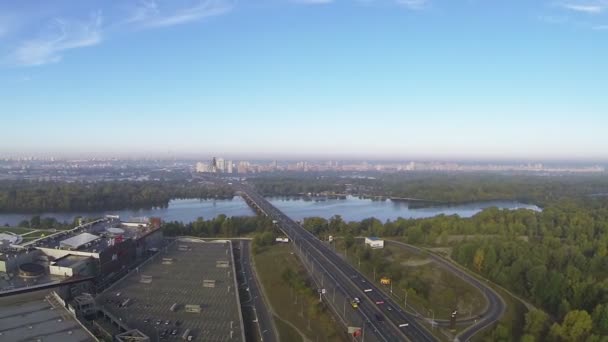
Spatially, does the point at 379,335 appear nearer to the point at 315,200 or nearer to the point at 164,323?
the point at 164,323

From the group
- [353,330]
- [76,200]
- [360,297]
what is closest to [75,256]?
[360,297]

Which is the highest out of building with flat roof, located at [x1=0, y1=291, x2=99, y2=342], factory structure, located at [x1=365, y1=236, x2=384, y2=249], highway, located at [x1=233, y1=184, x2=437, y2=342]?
building with flat roof, located at [x1=0, y1=291, x2=99, y2=342]

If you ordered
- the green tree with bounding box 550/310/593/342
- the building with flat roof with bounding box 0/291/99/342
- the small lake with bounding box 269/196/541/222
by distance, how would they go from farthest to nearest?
1. the small lake with bounding box 269/196/541/222
2. the green tree with bounding box 550/310/593/342
3. the building with flat roof with bounding box 0/291/99/342

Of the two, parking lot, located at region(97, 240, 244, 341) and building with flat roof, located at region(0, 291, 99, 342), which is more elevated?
building with flat roof, located at region(0, 291, 99, 342)

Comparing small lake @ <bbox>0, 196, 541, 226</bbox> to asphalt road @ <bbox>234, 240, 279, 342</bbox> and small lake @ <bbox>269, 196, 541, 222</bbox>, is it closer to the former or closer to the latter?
small lake @ <bbox>269, 196, 541, 222</bbox>

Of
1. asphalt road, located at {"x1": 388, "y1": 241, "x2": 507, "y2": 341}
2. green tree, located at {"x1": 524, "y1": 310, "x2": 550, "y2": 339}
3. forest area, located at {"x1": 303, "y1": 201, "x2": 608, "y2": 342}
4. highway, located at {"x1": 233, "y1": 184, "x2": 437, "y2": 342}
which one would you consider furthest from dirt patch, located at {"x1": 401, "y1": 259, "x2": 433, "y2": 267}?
green tree, located at {"x1": 524, "y1": 310, "x2": 550, "y2": 339}

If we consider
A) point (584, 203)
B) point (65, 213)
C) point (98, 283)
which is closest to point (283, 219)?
point (98, 283)

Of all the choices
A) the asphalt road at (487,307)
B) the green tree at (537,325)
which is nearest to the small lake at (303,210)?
the asphalt road at (487,307)

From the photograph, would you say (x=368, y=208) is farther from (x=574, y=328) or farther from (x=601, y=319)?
(x=574, y=328)
